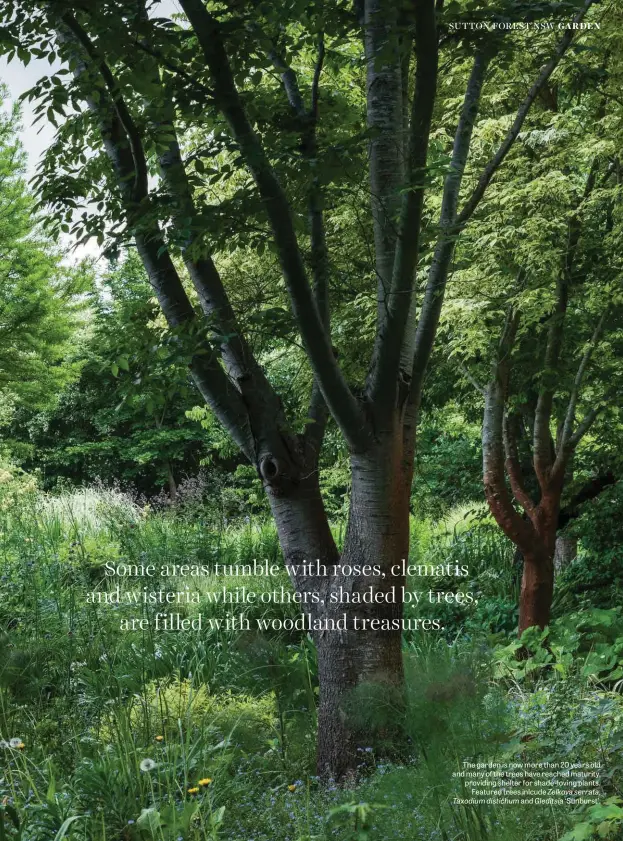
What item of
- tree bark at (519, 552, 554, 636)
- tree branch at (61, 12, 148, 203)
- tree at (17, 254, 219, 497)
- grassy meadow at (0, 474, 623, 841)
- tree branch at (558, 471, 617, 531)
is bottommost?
grassy meadow at (0, 474, 623, 841)

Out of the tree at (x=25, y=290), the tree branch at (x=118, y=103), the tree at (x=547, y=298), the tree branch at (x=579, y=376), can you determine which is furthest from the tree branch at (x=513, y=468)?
the tree at (x=25, y=290)

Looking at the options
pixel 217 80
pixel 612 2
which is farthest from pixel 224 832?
pixel 612 2

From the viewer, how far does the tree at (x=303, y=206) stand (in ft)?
9.05

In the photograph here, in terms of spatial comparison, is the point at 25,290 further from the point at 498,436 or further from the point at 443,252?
the point at 443,252

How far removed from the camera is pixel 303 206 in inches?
146

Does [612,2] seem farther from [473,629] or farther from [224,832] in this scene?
[224,832]

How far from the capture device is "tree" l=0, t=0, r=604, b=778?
9.05 feet

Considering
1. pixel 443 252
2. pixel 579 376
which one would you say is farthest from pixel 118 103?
pixel 579 376

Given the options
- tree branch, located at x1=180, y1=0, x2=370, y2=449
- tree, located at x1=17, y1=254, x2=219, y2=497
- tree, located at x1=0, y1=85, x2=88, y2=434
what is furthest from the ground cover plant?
tree, located at x1=17, y1=254, x2=219, y2=497

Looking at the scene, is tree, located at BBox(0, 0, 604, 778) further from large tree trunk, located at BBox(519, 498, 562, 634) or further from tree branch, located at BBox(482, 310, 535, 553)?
large tree trunk, located at BBox(519, 498, 562, 634)

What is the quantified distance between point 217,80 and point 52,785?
2.40 m

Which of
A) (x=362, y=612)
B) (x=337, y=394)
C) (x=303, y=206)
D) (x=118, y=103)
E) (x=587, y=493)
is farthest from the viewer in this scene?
(x=587, y=493)

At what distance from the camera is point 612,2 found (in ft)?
15.5

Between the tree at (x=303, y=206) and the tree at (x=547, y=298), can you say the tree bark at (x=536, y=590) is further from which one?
the tree at (x=303, y=206)
